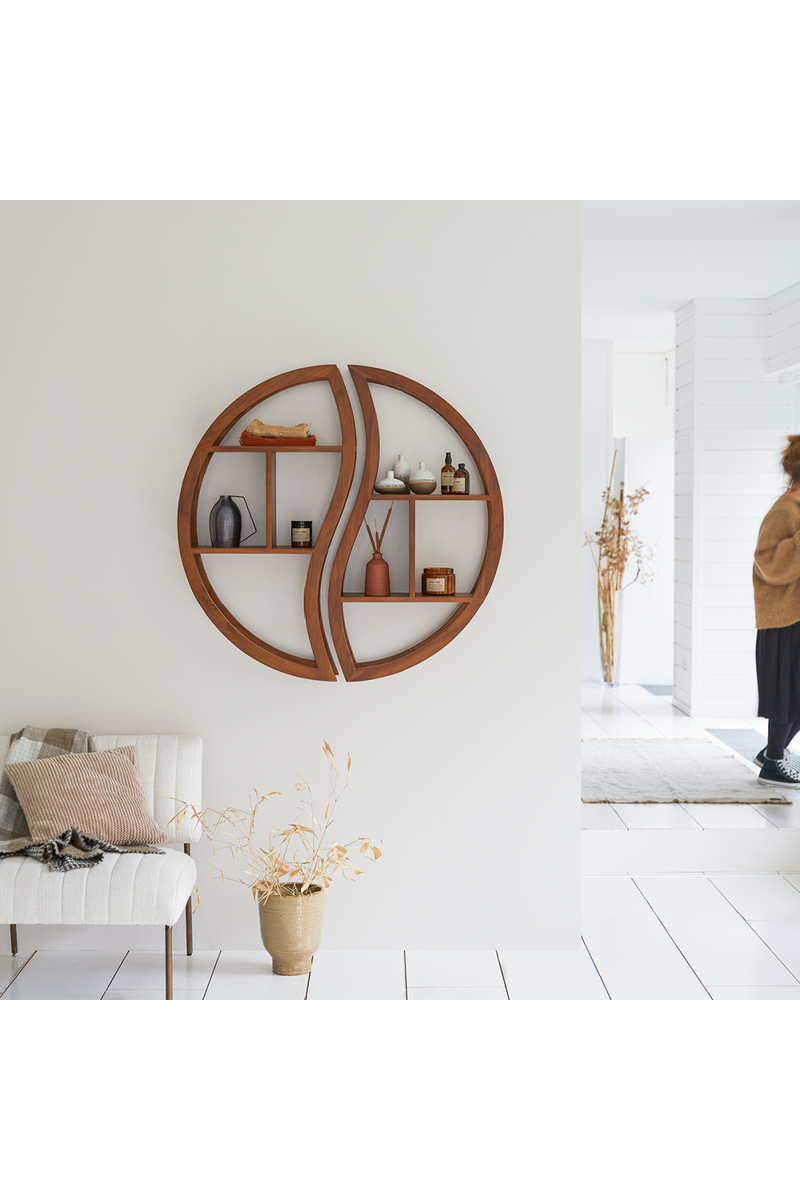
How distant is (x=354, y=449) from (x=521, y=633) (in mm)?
818

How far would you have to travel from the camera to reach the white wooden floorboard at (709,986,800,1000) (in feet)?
8.61

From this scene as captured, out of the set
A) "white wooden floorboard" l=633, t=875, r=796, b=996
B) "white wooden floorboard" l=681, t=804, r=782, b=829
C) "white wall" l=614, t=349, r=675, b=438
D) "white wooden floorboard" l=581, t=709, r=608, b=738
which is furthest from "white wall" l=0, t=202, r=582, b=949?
"white wall" l=614, t=349, r=675, b=438

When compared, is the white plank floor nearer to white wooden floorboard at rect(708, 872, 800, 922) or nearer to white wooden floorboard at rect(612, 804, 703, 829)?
white wooden floorboard at rect(708, 872, 800, 922)

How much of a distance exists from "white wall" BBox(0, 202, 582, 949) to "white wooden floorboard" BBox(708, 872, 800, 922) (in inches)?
30.8

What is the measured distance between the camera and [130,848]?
269 centimetres

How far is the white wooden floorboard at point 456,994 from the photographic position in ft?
8.66

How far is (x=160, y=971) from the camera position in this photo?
2.80 metres

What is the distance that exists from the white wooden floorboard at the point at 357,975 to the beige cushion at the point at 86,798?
66 centimetres

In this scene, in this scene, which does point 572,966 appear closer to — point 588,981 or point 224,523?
point 588,981

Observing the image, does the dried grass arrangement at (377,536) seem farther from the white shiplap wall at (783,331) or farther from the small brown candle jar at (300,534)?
the white shiplap wall at (783,331)

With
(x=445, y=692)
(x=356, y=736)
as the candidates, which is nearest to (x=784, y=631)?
(x=445, y=692)

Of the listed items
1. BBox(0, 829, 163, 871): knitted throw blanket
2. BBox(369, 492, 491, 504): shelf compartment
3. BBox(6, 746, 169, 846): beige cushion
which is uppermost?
BBox(369, 492, 491, 504): shelf compartment
